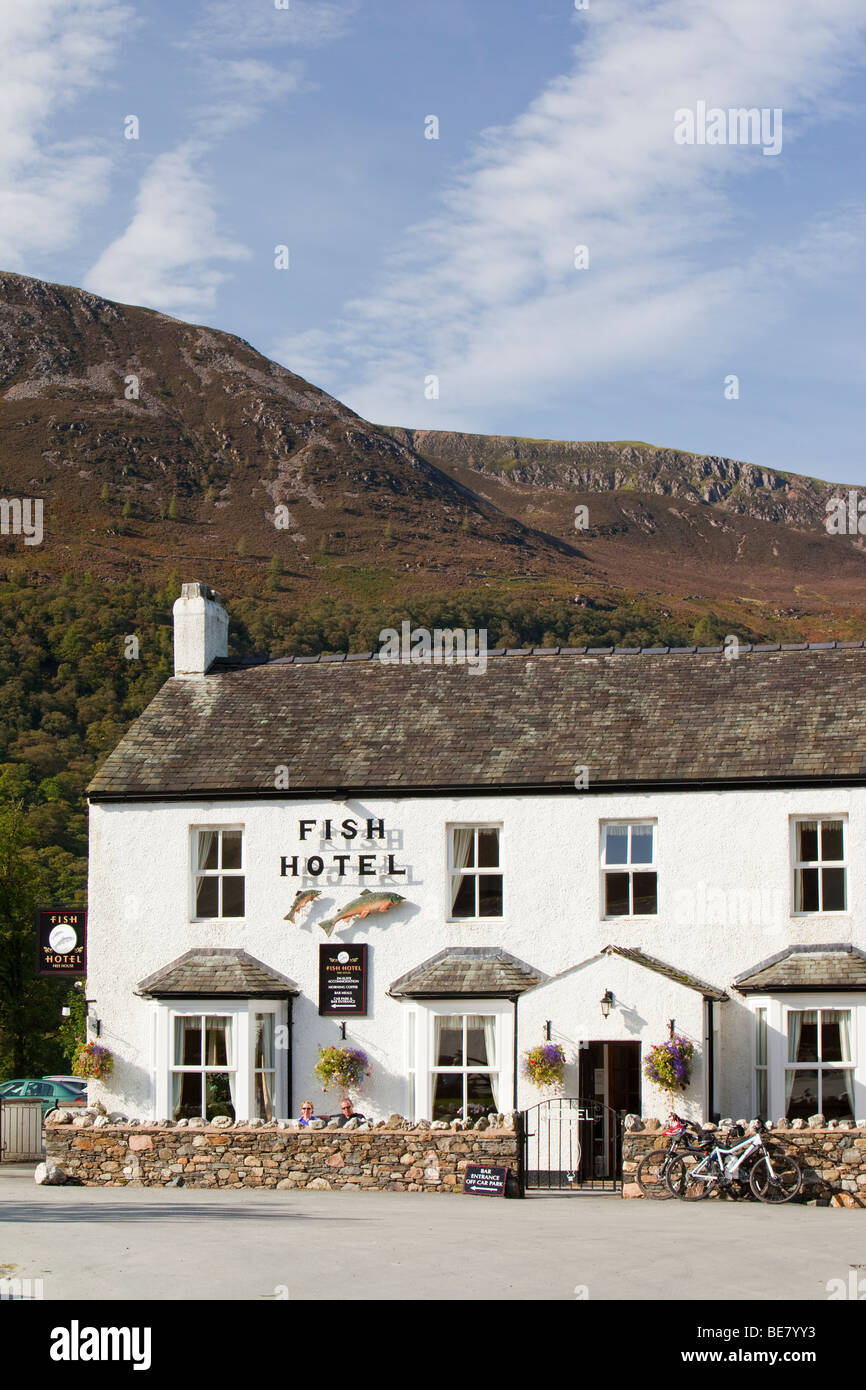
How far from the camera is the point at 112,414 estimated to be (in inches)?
7338

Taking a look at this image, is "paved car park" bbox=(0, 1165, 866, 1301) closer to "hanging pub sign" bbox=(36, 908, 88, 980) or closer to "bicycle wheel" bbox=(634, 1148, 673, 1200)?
"bicycle wheel" bbox=(634, 1148, 673, 1200)

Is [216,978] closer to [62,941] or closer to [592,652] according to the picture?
[62,941]

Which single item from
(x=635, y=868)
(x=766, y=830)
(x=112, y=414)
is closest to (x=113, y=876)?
(x=635, y=868)

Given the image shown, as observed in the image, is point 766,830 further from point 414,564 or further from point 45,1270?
point 414,564

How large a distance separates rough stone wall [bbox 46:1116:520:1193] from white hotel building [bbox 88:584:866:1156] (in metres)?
2.76

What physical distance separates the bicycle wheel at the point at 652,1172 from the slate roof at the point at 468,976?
416cm

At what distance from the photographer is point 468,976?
24.5 m

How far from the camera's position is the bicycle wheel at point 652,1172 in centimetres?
2034

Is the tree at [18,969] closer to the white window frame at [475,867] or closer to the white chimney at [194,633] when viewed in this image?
the white chimney at [194,633]

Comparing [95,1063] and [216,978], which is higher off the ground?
[216,978]

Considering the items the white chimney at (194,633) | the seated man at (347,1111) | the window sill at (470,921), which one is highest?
the white chimney at (194,633)

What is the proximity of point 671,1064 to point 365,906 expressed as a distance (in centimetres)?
576

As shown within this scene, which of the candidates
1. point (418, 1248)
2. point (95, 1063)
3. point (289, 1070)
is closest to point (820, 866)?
point (289, 1070)

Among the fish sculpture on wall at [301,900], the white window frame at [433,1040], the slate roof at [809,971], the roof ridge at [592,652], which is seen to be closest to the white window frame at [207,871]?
the fish sculpture on wall at [301,900]
